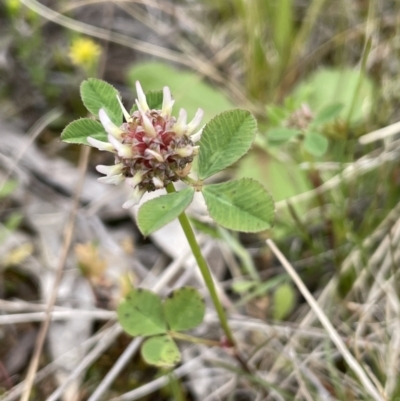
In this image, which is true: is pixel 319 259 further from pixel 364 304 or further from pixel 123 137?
pixel 123 137

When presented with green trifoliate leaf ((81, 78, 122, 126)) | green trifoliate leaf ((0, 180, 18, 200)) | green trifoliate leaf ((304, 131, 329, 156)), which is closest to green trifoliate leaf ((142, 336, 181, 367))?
green trifoliate leaf ((81, 78, 122, 126))

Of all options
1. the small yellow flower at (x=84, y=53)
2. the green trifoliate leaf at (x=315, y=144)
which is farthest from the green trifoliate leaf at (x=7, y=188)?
the green trifoliate leaf at (x=315, y=144)

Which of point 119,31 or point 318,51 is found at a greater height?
point 119,31

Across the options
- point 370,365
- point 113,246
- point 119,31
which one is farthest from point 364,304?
point 119,31

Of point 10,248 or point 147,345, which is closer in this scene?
point 147,345

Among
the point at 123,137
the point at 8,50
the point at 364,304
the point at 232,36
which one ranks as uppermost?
the point at 8,50

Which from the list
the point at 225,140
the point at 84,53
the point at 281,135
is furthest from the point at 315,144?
the point at 84,53

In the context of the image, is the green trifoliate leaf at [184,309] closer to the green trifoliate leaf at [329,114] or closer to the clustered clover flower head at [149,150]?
the clustered clover flower head at [149,150]
